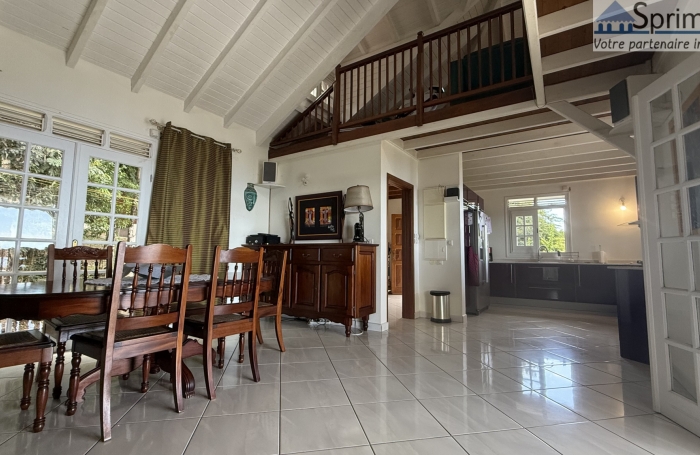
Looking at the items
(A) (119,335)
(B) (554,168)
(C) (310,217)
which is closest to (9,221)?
(A) (119,335)

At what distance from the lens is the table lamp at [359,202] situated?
375 cm

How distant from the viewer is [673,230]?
5.93ft

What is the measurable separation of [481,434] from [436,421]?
230 mm

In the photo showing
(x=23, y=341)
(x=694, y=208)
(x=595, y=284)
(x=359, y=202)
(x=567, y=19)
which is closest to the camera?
(x=23, y=341)

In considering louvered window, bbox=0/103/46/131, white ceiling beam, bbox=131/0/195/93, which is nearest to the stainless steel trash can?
white ceiling beam, bbox=131/0/195/93

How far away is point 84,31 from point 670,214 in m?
4.69

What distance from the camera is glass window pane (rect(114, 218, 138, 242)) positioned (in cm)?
329

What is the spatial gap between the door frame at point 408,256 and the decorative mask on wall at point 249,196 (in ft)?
6.84

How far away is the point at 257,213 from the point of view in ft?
15.6

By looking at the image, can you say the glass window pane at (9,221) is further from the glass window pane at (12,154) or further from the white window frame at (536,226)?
the white window frame at (536,226)

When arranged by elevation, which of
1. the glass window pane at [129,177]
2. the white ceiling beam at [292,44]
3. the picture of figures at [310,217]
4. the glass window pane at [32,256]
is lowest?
the glass window pane at [32,256]

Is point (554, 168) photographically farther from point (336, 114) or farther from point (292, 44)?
point (292, 44)

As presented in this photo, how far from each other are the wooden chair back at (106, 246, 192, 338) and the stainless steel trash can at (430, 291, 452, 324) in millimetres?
3511

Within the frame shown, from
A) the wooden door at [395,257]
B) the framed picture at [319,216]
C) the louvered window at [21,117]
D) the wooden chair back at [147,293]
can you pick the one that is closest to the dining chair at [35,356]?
the wooden chair back at [147,293]
